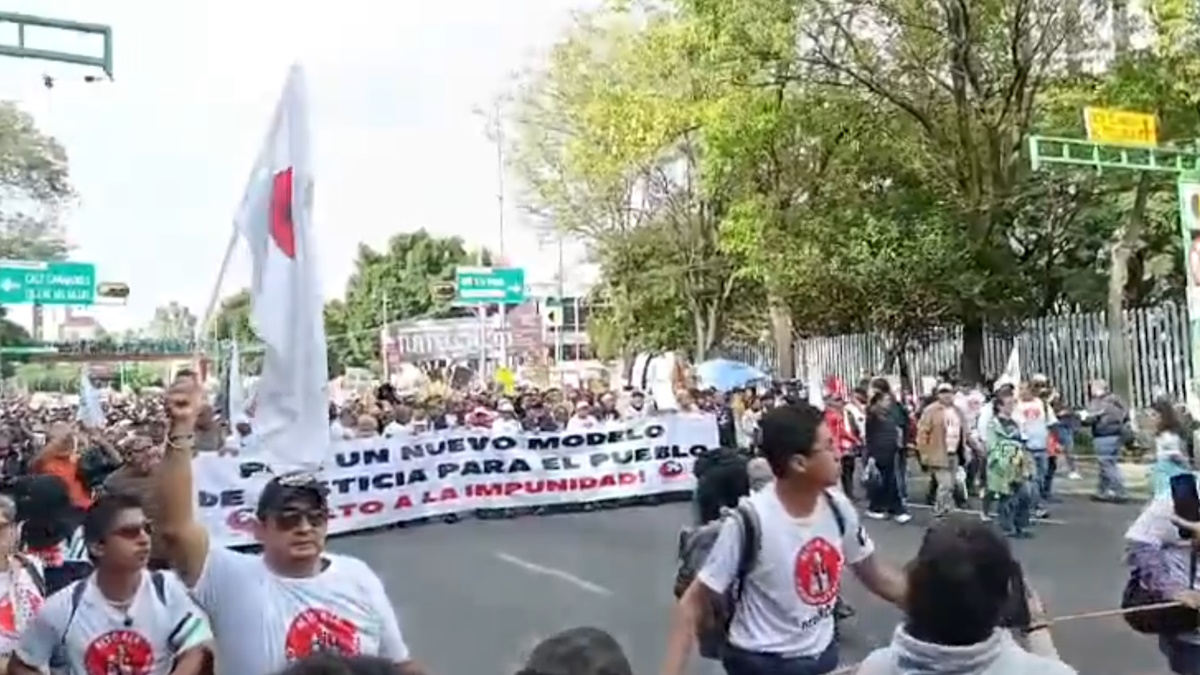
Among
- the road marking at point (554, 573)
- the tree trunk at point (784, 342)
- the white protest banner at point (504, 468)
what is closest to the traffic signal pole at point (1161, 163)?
the white protest banner at point (504, 468)

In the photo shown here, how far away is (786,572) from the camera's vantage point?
174 inches

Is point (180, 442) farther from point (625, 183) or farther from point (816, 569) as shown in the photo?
point (625, 183)

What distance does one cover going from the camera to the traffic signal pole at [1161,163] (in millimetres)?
18547

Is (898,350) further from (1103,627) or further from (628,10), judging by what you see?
(1103,627)

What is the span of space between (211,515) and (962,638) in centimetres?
1356

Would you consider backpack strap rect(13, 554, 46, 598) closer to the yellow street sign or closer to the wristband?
the wristband

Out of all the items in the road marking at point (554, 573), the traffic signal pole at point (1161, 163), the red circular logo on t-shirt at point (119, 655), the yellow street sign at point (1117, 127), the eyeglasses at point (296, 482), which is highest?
the yellow street sign at point (1117, 127)

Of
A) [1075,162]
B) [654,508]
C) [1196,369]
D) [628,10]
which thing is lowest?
[654,508]

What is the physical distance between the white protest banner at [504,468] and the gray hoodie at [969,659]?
14278 mm

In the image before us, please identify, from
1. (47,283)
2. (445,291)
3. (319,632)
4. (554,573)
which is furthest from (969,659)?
(445,291)

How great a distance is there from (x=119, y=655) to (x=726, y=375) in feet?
92.5

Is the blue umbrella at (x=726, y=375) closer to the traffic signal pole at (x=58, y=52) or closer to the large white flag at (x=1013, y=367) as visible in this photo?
the large white flag at (x=1013, y=367)

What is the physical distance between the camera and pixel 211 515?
15469 millimetres

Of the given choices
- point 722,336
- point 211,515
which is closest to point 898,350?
point 722,336
